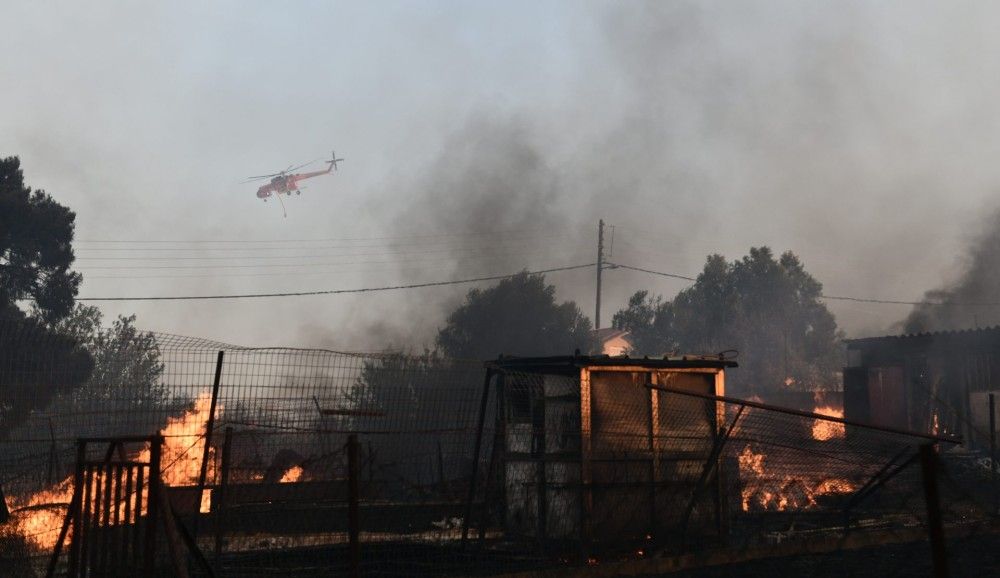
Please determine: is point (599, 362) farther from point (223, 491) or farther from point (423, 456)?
point (223, 491)

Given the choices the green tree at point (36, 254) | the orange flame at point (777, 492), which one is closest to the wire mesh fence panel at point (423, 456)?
the orange flame at point (777, 492)

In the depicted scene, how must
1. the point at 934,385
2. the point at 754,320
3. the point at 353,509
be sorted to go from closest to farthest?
the point at 353,509
the point at 934,385
the point at 754,320

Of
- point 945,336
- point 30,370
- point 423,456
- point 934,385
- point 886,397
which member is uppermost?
point 945,336

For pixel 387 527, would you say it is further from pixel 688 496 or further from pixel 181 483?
pixel 688 496

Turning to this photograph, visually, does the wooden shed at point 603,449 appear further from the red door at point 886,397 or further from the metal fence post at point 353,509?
the red door at point 886,397

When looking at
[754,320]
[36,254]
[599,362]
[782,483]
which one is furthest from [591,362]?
[754,320]

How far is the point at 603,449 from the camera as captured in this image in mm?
14773

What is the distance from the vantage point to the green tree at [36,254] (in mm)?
38781

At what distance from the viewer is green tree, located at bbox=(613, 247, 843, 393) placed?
74875 mm

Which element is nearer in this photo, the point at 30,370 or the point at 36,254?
the point at 30,370

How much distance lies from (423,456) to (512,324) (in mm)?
40509

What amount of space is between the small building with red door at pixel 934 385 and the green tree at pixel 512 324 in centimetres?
2108

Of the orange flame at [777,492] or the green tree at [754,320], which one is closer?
the orange flame at [777,492]

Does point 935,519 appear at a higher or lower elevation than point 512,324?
lower
